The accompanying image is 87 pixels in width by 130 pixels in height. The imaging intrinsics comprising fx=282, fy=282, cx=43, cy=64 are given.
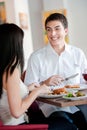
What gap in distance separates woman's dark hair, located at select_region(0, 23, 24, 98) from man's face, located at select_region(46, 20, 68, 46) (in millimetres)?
736

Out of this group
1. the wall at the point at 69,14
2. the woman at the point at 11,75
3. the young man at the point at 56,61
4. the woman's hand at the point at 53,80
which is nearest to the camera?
the woman at the point at 11,75

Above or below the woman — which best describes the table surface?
below

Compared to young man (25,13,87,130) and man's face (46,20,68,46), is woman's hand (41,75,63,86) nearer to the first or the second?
young man (25,13,87,130)

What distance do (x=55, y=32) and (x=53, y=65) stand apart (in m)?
0.26

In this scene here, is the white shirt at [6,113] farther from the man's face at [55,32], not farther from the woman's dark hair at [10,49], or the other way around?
the man's face at [55,32]

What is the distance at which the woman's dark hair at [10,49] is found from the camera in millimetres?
1339

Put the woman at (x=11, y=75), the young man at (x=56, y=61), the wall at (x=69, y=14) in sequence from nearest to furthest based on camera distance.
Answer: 1. the woman at (x=11, y=75)
2. the young man at (x=56, y=61)
3. the wall at (x=69, y=14)

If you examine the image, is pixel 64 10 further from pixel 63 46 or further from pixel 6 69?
pixel 6 69

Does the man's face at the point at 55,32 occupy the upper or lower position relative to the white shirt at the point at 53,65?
upper

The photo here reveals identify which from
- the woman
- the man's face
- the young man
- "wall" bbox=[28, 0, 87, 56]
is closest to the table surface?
the woman

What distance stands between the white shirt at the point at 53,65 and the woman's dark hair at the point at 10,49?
0.64m

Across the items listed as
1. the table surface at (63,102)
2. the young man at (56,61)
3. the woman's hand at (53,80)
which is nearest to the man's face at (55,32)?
the young man at (56,61)

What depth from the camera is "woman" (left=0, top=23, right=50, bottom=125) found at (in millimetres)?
1314

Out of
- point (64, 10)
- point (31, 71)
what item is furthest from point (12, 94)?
point (64, 10)
